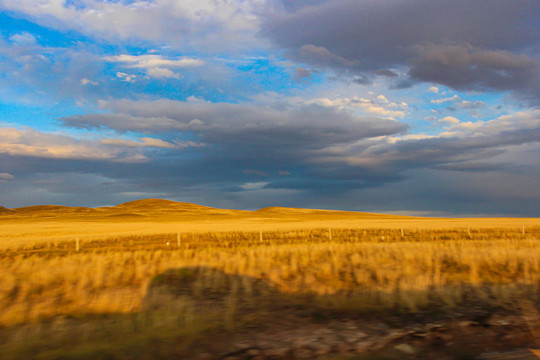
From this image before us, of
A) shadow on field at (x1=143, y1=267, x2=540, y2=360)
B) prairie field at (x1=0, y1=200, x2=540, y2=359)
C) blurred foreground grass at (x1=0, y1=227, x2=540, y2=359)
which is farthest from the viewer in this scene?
blurred foreground grass at (x1=0, y1=227, x2=540, y2=359)

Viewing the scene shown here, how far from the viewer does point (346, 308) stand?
29.8ft

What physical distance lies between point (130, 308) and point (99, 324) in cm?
118

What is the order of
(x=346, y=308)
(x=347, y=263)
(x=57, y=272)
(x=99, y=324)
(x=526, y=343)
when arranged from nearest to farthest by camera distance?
1. (x=526, y=343)
2. (x=99, y=324)
3. (x=346, y=308)
4. (x=57, y=272)
5. (x=347, y=263)

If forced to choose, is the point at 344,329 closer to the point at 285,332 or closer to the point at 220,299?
the point at 285,332

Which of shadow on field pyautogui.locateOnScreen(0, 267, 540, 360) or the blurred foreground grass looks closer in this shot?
shadow on field pyautogui.locateOnScreen(0, 267, 540, 360)

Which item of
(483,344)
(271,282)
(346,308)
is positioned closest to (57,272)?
(271,282)

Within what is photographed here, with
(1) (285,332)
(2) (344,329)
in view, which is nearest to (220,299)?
(1) (285,332)

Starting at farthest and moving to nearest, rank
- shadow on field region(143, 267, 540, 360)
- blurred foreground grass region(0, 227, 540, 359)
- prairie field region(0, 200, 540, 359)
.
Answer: blurred foreground grass region(0, 227, 540, 359)
prairie field region(0, 200, 540, 359)
shadow on field region(143, 267, 540, 360)

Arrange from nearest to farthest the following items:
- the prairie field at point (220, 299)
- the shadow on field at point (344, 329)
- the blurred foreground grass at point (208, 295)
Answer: the shadow on field at point (344, 329) → the prairie field at point (220, 299) → the blurred foreground grass at point (208, 295)

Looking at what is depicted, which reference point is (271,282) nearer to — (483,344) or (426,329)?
(426,329)

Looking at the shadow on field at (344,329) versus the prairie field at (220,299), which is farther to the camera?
the prairie field at (220,299)

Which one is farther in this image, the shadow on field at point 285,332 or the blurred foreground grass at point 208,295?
the blurred foreground grass at point 208,295

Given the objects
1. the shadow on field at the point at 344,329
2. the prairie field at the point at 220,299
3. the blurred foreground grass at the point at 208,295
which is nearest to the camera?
the shadow on field at the point at 344,329

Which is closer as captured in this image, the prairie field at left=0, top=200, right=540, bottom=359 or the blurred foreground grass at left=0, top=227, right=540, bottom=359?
the prairie field at left=0, top=200, right=540, bottom=359
